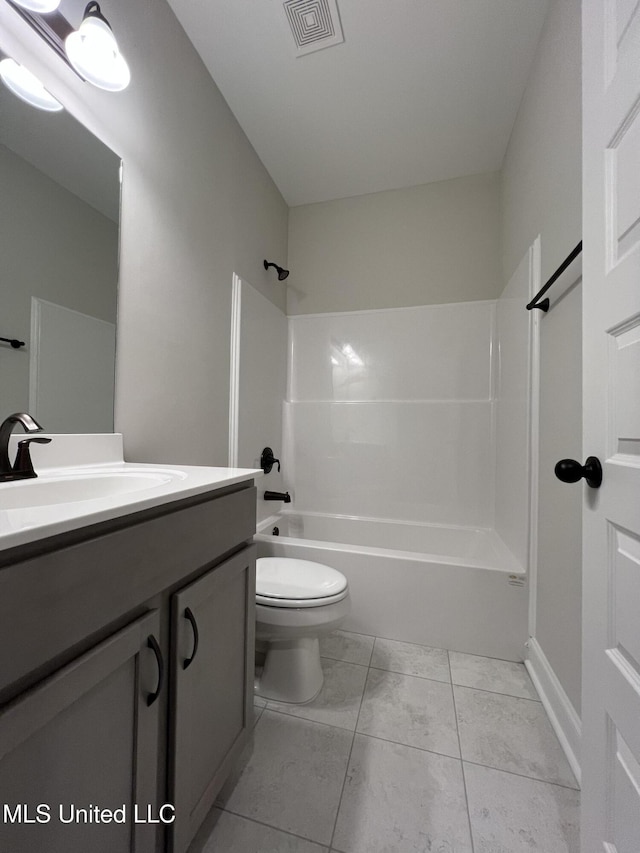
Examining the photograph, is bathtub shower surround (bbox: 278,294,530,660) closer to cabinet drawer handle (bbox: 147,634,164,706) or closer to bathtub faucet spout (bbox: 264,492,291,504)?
bathtub faucet spout (bbox: 264,492,291,504)

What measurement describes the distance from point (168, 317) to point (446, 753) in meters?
1.75

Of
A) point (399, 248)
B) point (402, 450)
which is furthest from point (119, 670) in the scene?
point (399, 248)

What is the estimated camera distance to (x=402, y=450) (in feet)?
7.34

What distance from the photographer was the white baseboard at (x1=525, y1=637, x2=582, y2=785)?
99 cm

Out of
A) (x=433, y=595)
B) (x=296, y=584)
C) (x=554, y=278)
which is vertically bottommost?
A: (x=433, y=595)

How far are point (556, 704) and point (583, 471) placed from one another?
Answer: 103 cm

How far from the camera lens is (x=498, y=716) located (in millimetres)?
1166

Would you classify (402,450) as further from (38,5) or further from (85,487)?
(38,5)

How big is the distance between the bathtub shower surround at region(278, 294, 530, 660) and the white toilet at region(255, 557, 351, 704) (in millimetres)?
408

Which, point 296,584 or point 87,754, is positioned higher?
point 87,754

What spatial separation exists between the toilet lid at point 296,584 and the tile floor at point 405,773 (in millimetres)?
396

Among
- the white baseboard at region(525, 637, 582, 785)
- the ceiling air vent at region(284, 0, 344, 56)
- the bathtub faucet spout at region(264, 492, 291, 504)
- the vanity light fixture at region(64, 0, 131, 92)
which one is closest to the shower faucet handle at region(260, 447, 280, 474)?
the bathtub faucet spout at region(264, 492, 291, 504)

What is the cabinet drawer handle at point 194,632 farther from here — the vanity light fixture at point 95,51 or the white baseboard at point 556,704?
the vanity light fixture at point 95,51

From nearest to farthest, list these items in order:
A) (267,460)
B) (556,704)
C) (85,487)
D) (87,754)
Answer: (87,754) → (85,487) → (556,704) → (267,460)
